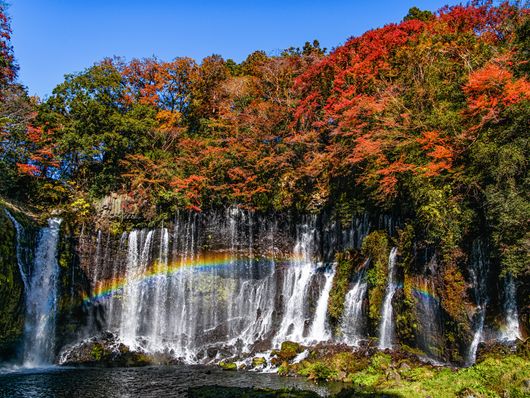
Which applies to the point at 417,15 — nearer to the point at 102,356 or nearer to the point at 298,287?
the point at 298,287

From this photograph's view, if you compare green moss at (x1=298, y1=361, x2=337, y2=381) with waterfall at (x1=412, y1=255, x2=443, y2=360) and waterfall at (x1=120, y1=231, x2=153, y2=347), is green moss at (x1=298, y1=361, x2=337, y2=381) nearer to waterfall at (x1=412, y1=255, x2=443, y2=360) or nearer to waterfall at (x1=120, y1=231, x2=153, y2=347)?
waterfall at (x1=412, y1=255, x2=443, y2=360)

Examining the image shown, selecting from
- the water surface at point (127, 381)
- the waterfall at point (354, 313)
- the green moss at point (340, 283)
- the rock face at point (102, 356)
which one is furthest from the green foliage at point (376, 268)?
the rock face at point (102, 356)

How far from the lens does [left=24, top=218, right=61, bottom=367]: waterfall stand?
2273 centimetres

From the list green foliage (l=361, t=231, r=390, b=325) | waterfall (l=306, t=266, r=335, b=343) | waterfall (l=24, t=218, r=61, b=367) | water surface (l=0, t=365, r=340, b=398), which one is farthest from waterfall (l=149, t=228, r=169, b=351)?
green foliage (l=361, t=231, r=390, b=325)

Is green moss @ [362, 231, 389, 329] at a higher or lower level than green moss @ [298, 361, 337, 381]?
higher

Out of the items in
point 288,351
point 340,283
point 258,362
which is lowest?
point 258,362

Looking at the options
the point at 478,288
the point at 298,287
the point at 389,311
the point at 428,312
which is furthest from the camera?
the point at 298,287

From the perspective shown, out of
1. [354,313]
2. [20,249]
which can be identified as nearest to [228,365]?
[354,313]

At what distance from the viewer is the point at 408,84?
83.1 ft

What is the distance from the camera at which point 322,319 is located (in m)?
23.0

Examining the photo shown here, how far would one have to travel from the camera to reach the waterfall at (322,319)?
2257cm

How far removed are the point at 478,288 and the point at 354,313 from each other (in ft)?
21.4

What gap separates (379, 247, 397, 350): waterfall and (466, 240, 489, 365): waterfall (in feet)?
12.8

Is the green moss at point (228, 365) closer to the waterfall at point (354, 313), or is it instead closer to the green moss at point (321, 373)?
the green moss at point (321, 373)
